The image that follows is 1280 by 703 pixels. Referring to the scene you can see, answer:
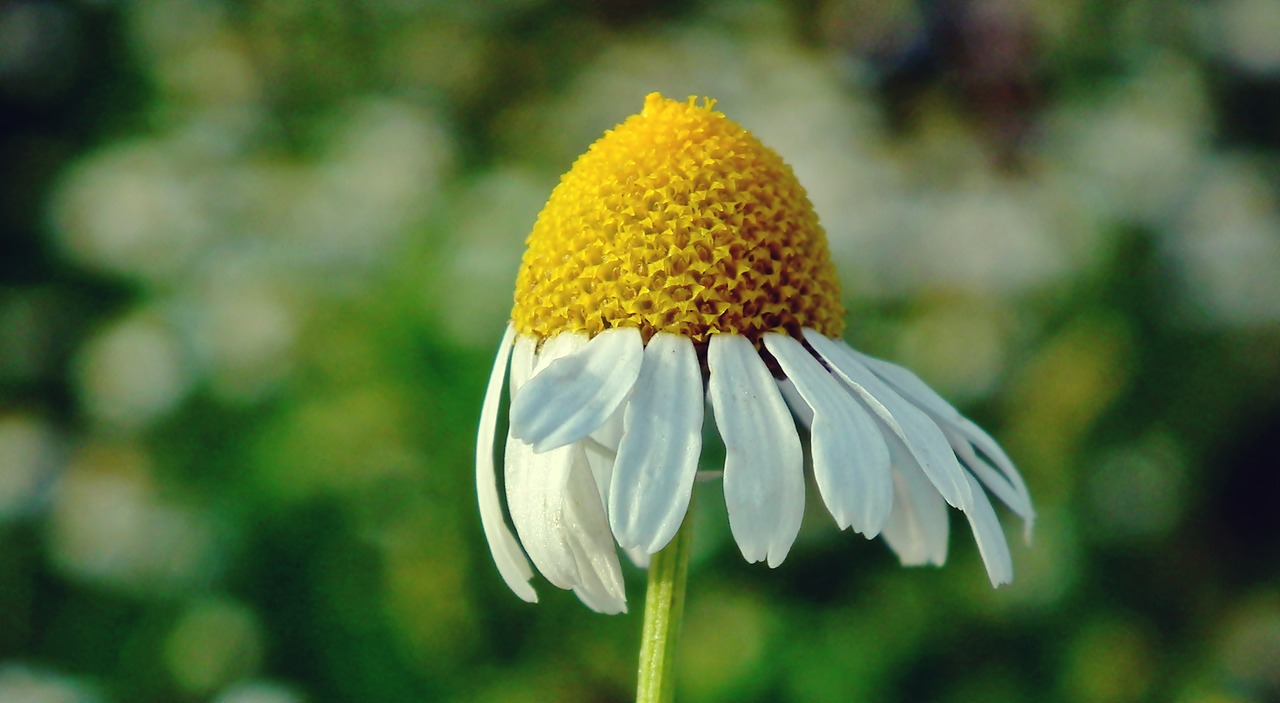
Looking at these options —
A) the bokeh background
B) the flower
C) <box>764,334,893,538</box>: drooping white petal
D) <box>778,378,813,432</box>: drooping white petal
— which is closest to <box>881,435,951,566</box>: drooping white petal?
the flower

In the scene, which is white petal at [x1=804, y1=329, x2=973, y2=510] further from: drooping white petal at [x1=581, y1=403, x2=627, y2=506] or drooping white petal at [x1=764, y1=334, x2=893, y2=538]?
drooping white petal at [x1=581, y1=403, x2=627, y2=506]

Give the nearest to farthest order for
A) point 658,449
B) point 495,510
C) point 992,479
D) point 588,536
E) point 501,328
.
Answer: point 658,449
point 588,536
point 495,510
point 992,479
point 501,328

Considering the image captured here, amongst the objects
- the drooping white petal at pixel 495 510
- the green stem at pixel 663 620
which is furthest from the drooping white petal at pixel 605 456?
the green stem at pixel 663 620

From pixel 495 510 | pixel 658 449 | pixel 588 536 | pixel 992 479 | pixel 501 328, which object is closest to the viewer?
pixel 658 449

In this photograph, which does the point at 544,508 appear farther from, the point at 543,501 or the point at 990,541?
the point at 990,541

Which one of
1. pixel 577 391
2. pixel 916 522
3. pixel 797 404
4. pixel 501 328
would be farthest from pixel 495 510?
pixel 501 328

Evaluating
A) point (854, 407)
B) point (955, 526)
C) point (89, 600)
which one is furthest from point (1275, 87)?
point (89, 600)

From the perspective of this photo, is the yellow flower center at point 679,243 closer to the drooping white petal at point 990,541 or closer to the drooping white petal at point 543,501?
the drooping white petal at point 543,501

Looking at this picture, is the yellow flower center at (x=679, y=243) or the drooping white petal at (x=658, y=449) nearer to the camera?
the drooping white petal at (x=658, y=449)
